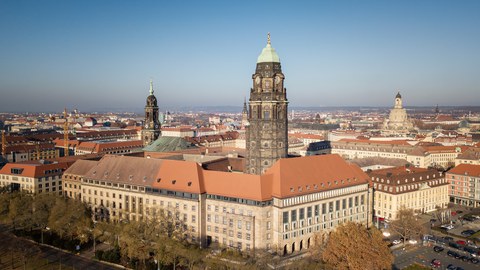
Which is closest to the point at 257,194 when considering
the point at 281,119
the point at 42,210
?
the point at 281,119

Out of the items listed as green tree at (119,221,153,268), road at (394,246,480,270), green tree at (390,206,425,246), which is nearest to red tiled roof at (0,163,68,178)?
green tree at (119,221,153,268)

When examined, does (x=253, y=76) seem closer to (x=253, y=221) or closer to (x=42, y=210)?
(x=253, y=221)

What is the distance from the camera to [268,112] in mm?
85938

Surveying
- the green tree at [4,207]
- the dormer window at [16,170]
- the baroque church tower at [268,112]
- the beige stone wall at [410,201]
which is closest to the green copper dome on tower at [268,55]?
the baroque church tower at [268,112]

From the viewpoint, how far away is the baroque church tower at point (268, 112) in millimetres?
85562

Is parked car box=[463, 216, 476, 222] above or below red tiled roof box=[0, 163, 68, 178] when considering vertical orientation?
below

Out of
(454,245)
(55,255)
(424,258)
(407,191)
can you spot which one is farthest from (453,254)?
(55,255)

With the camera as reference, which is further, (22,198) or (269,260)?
(22,198)

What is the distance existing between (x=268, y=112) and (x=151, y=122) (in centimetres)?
6482

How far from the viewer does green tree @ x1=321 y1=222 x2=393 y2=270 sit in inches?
2502

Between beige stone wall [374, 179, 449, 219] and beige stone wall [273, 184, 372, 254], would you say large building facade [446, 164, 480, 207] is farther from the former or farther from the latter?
beige stone wall [273, 184, 372, 254]

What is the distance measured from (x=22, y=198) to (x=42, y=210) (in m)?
6.37

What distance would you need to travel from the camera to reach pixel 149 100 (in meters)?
139

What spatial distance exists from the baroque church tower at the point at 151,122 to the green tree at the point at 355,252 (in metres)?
85.6
